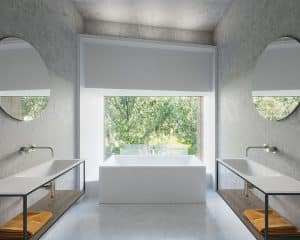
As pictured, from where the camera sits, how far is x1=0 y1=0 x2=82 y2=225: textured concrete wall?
227cm

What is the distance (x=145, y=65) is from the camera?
4.57m

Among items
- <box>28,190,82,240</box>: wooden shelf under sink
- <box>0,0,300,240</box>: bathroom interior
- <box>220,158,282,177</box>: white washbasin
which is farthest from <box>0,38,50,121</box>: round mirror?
<box>220,158,282,177</box>: white washbasin

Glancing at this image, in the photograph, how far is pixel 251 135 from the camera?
3057mm

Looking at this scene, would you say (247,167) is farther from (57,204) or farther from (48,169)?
(48,169)

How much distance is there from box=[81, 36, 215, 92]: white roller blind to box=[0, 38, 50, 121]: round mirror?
1532mm

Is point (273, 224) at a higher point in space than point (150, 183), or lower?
higher

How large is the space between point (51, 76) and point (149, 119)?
102 inches

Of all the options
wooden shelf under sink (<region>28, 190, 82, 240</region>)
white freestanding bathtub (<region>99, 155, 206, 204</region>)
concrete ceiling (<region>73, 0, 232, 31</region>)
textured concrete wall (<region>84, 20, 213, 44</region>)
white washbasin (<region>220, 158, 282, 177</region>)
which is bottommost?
white freestanding bathtub (<region>99, 155, 206, 204</region>)

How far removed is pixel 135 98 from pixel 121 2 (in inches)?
77.9

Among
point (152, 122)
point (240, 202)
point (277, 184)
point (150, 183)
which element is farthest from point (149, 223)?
point (152, 122)

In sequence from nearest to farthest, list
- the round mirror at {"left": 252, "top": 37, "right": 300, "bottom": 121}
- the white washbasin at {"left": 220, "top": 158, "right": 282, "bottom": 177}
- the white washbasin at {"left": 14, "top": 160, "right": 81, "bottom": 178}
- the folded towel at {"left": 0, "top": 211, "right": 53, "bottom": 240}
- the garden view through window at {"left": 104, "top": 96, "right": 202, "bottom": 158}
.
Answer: the folded towel at {"left": 0, "top": 211, "right": 53, "bottom": 240} < the round mirror at {"left": 252, "top": 37, "right": 300, "bottom": 121} < the white washbasin at {"left": 14, "top": 160, "right": 81, "bottom": 178} < the white washbasin at {"left": 220, "top": 158, "right": 282, "bottom": 177} < the garden view through window at {"left": 104, "top": 96, "right": 202, "bottom": 158}

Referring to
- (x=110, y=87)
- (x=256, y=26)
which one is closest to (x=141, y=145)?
(x=110, y=87)

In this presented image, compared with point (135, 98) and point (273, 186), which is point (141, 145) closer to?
point (135, 98)

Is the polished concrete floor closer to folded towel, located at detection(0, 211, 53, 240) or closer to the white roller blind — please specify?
folded towel, located at detection(0, 211, 53, 240)
